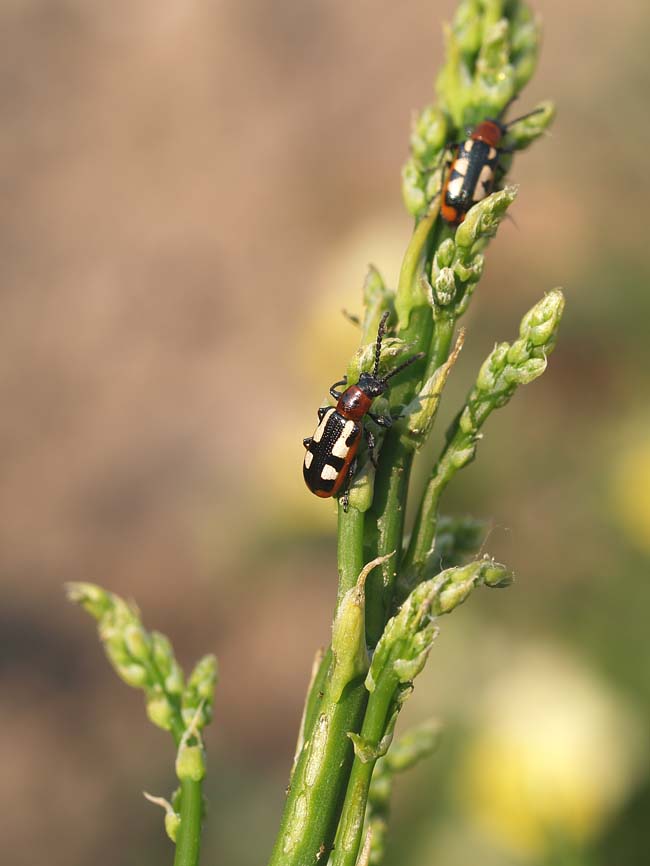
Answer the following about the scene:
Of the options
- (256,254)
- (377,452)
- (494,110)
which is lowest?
(377,452)

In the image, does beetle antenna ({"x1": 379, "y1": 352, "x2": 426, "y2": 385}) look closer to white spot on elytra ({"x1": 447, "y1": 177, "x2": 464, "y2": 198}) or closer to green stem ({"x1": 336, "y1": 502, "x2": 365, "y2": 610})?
green stem ({"x1": 336, "y1": 502, "x2": 365, "y2": 610})

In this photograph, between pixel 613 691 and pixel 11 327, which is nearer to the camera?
pixel 613 691

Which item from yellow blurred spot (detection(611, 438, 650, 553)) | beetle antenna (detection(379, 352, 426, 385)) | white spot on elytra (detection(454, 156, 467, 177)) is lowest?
beetle antenna (detection(379, 352, 426, 385))

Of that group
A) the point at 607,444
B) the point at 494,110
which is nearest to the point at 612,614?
the point at 607,444

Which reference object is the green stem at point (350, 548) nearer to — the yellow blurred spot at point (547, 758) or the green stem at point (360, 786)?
the green stem at point (360, 786)

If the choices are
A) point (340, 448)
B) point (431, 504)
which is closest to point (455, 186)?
point (340, 448)

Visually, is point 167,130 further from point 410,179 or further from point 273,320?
point 410,179

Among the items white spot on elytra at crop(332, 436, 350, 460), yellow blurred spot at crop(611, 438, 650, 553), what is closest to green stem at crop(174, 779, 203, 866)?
white spot on elytra at crop(332, 436, 350, 460)
